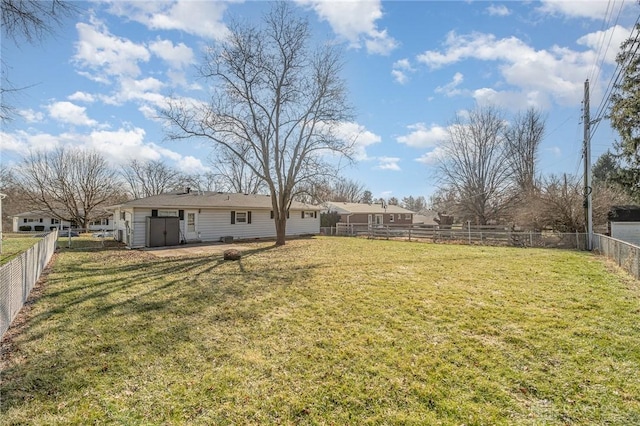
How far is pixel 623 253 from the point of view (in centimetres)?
1029

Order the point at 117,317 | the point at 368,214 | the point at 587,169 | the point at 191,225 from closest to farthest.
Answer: the point at 117,317 < the point at 587,169 < the point at 191,225 < the point at 368,214

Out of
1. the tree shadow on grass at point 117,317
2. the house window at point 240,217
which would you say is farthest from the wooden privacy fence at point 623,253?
the house window at point 240,217

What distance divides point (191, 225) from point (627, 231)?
2511 centimetres

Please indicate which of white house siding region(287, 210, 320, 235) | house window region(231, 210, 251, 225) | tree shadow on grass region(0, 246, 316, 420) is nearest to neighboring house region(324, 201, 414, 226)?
white house siding region(287, 210, 320, 235)

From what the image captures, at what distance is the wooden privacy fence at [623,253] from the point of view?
8.78 m

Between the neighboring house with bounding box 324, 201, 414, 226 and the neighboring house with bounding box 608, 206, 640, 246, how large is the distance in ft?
75.7

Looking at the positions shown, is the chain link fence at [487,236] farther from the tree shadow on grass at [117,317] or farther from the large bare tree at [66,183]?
the large bare tree at [66,183]

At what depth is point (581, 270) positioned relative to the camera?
397 inches

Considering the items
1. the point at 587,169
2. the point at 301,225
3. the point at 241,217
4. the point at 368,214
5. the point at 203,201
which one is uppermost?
the point at 587,169

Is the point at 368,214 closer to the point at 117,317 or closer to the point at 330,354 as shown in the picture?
the point at 117,317

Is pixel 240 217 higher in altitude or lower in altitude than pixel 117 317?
higher

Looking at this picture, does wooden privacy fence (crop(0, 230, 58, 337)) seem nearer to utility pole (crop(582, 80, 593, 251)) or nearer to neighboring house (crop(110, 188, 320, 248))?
neighboring house (crop(110, 188, 320, 248))

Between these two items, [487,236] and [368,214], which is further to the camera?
[368,214]

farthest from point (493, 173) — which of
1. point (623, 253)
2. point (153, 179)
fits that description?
point (153, 179)
